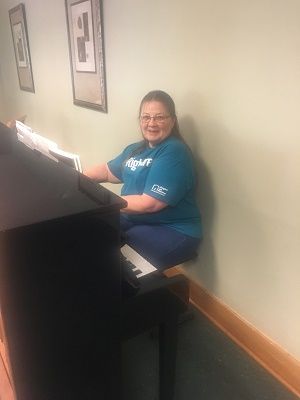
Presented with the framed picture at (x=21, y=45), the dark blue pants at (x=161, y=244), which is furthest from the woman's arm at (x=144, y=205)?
the framed picture at (x=21, y=45)

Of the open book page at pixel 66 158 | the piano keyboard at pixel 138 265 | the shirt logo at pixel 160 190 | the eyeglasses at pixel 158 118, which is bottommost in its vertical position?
the piano keyboard at pixel 138 265

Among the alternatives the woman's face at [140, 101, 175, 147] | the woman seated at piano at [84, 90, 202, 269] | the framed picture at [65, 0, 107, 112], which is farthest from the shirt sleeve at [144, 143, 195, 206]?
the framed picture at [65, 0, 107, 112]

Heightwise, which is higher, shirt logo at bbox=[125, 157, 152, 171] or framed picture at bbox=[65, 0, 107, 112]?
framed picture at bbox=[65, 0, 107, 112]

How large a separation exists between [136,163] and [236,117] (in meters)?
0.57

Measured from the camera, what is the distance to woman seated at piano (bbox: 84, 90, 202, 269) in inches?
59.9

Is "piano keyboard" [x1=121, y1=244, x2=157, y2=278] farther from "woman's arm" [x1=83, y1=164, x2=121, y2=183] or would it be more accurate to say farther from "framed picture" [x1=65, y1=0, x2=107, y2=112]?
"framed picture" [x1=65, y1=0, x2=107, y2=112]

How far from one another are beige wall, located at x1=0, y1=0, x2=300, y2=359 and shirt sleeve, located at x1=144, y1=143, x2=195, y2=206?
125 millimetres

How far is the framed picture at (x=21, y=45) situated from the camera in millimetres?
3237

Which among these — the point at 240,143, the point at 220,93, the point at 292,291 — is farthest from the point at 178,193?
the point at 292,291

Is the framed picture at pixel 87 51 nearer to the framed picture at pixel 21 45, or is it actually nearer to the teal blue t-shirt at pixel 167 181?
the teal blue t-shirt at pixel 167 181

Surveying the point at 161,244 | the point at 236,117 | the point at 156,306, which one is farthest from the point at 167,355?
the point at 236,117

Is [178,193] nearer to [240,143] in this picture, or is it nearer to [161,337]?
[240,143]

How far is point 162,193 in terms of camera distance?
1512 millimetres

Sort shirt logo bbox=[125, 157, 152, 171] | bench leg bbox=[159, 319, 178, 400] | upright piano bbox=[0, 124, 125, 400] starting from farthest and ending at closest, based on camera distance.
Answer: shirt logo bbox=[125, 157, 152, 171]
bench leg bbox=[159, 319, 178, 400]
upright piano bbox=[0, 124, 125, 400]
